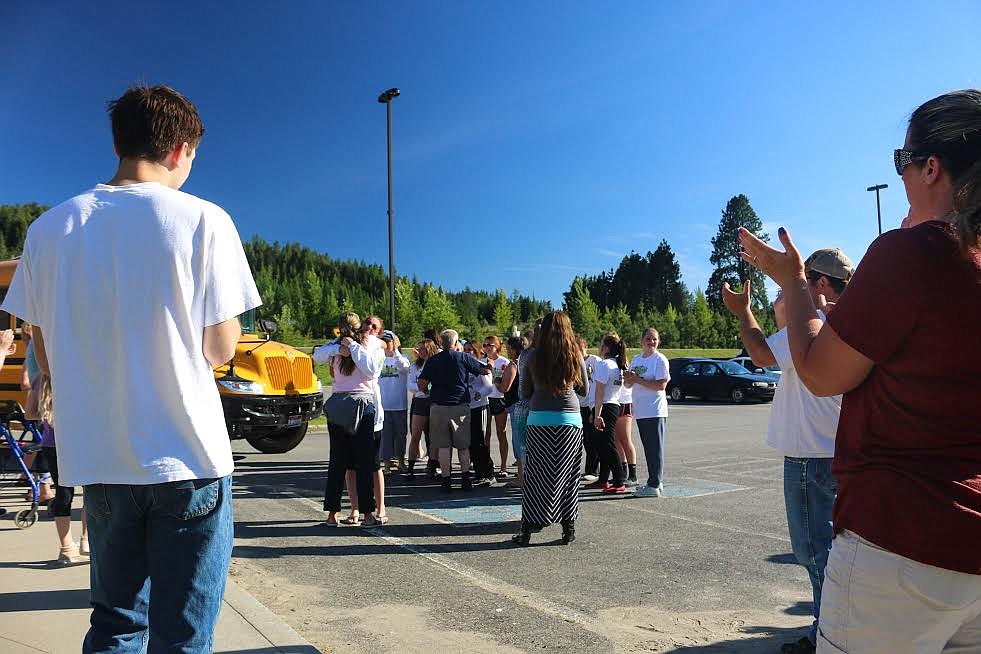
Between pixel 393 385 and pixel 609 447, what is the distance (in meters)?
3.18

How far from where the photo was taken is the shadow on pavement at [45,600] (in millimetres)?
4312

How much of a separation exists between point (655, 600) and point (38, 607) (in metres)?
3.75

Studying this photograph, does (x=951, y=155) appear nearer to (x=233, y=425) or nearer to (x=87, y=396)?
(x=87, y=396)

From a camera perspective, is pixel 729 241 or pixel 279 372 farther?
pixel 729 241

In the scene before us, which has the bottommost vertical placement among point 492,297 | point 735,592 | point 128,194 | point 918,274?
point 735,592

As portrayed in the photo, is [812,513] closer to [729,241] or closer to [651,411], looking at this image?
[651,411]

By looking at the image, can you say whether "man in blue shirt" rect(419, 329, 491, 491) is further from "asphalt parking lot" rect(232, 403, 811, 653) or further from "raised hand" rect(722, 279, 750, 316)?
"raised hand" rect(722, 279, 750, 316)

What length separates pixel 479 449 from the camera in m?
10.1

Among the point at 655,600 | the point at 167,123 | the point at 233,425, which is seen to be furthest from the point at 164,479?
the point at 233,425

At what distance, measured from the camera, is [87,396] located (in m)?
2.00

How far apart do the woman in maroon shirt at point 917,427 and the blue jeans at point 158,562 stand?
159cm

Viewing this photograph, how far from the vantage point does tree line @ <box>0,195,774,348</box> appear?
6856 cm

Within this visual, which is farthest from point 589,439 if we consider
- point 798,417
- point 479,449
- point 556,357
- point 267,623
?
point 267,623

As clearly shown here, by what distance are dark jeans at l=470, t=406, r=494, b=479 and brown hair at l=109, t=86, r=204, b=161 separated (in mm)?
7982
